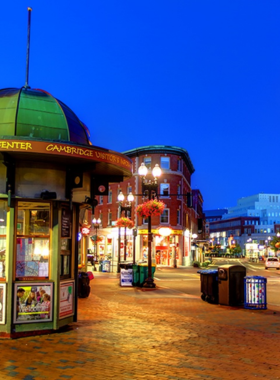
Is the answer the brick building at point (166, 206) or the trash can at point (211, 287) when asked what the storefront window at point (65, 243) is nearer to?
the trash can at point (211, 287)

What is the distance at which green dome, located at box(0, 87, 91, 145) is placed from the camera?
9938 mm

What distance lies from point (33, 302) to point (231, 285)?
811cm

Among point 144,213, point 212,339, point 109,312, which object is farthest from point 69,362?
point 144,213

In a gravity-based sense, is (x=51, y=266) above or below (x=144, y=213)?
below

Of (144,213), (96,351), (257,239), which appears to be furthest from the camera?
(257,239)

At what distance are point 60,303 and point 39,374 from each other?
324cm

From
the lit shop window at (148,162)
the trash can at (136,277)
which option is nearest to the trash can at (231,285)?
the trash can at (136,277)

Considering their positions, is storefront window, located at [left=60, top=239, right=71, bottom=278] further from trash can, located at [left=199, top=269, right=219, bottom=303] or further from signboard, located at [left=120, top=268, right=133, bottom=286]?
signboard, located at [left=120, top=268, right=133, bottom=286]

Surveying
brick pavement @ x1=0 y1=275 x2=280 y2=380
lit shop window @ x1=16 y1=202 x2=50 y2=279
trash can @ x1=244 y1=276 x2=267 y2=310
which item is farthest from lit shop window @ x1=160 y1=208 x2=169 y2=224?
lit shop window @ x1=16 y1=202 x2=50 y2=279

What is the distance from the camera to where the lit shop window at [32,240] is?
9836 millimetres

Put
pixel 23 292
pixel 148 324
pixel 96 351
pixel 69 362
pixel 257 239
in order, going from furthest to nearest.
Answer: pixel 257 239 < pixel 148 324 < pixel 23 292 < pixel 96 351 < pixel 69 362

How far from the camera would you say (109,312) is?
44.5 ft

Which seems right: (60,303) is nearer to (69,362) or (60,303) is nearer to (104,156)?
(69,362)

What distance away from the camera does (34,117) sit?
10.1 m
